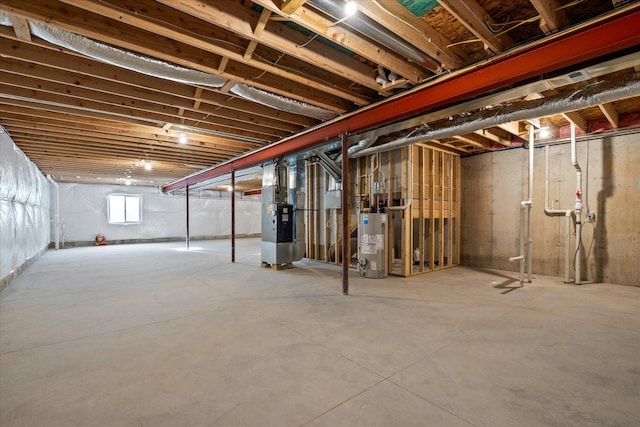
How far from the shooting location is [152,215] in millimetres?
Answer: 12648

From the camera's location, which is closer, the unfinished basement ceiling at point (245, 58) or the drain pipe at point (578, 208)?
the unfinished basement ceiling at point (245, 58)

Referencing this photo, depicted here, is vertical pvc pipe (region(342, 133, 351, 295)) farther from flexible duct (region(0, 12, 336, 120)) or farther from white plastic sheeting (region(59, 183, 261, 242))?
white plastic sheeting (region(59, 183, 261, 242))

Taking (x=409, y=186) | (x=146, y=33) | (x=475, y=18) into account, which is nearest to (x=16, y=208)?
(x=146, y=33)

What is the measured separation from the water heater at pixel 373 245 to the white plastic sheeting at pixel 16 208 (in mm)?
5448

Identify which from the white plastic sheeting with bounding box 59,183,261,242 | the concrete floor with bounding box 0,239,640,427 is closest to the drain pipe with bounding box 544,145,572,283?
the concrete floor with bounding box 0,239,640,427

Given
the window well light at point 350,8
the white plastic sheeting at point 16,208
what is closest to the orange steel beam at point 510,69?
the window well light at point 350,8

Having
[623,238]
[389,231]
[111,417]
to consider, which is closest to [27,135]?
[111,417]

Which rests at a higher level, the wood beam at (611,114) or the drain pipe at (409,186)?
the wood beam at (611,114)

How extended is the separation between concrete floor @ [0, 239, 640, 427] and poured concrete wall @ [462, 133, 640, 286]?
2.35 feet

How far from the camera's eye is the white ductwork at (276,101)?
3.45 metres

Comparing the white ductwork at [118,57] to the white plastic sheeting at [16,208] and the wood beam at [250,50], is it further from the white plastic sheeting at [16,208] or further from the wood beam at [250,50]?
the white plastic sheeting at [16,208]

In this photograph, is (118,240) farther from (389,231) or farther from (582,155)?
(582,155)

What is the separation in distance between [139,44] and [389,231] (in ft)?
14.7

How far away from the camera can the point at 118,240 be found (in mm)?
11906
